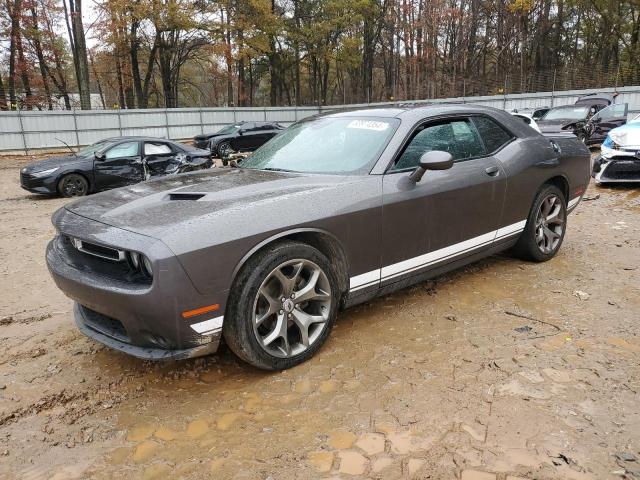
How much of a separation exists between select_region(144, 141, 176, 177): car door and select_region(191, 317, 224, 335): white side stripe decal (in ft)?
29.7

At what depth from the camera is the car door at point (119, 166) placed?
412 inches

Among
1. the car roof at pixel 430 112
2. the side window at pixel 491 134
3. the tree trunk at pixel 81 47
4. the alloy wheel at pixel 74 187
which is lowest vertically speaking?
the alloy wheel at pixel 74 187

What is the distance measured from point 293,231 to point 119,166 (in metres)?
9.07

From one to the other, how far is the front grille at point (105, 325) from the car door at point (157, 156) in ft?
27.9

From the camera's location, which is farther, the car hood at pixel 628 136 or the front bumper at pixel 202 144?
the front bumper at pixel 202 144

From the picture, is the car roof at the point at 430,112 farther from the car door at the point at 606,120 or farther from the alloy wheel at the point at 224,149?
the alloy wheel at the point at 224,149

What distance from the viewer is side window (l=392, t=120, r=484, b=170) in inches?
134

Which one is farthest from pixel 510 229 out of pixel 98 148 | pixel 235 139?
pixel 235 139

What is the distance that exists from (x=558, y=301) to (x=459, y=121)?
1656 millimetres

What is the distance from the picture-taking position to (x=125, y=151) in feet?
35.0

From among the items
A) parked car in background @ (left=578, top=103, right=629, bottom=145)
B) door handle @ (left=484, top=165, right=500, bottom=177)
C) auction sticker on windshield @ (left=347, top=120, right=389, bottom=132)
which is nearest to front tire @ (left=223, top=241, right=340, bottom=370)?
auction sticker on windshield @ (left=347, top=120, right=389, bottom=132)

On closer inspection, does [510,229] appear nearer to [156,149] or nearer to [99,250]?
[99,250]

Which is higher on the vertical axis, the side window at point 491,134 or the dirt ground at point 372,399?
the side window at point 491,134

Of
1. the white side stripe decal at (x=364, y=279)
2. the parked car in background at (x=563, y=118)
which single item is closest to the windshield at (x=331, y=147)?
the white side stripe decal at (x=364, y=279)
